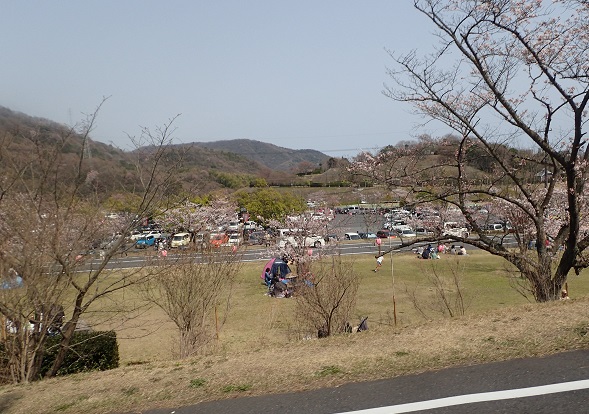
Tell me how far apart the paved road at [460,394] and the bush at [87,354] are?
4.55m

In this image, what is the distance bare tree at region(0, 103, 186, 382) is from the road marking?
473 cm

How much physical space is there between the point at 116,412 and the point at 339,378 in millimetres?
1934

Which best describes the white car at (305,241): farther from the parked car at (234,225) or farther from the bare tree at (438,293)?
the parked car at (234,225)

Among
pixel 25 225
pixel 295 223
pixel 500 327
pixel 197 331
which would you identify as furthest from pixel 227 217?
pixel 500 327

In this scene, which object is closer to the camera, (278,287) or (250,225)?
(278,287)

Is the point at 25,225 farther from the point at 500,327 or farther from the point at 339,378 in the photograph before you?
the point at 500,327

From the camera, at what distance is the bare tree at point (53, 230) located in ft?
19.8

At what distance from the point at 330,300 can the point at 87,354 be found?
4.52 meters

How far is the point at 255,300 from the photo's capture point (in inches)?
710

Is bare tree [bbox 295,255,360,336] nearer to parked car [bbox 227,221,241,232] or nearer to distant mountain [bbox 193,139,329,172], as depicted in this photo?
parked car [bbox 227,221,241,232]

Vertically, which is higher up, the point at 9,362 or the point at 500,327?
the point at 500,327

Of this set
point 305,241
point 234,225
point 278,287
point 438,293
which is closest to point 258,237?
point 234,225

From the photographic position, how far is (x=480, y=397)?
332 cm

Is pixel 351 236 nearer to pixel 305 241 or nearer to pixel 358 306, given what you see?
pixel 305 241
